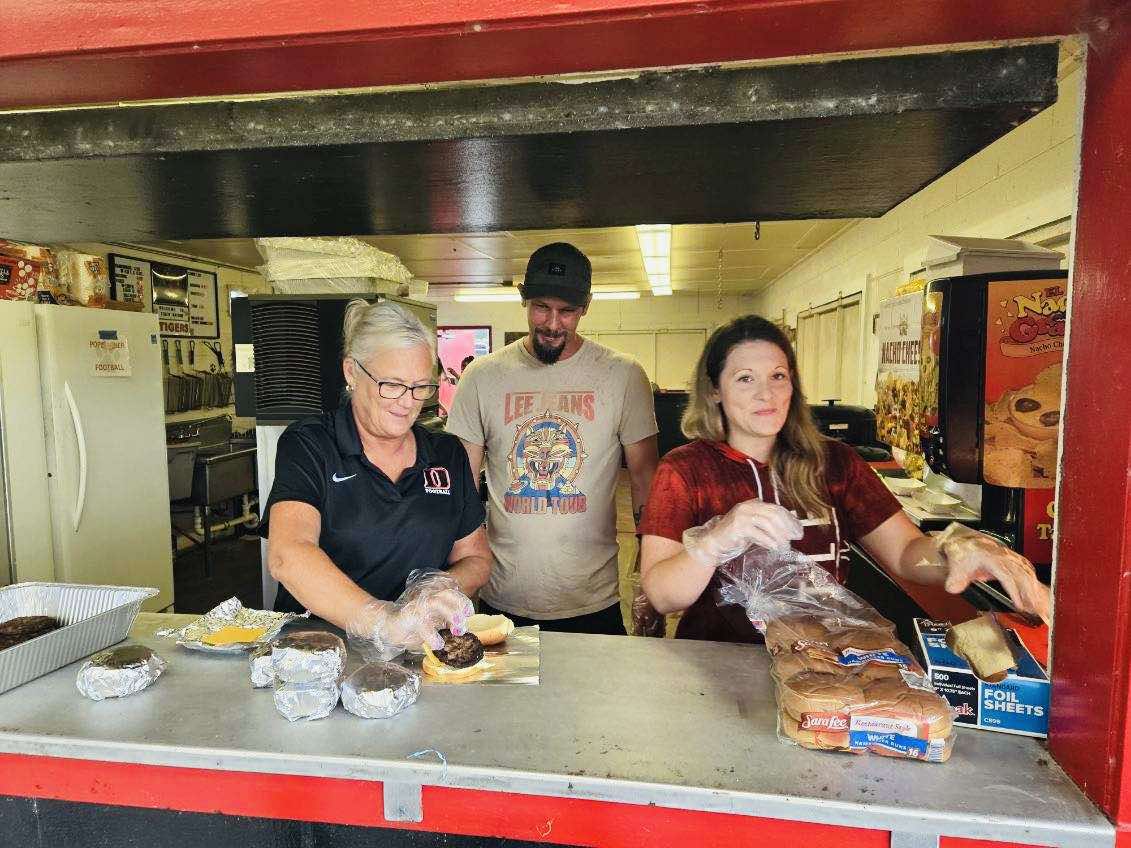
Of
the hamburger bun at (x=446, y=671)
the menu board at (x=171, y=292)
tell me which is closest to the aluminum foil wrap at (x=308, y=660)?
the hamburger bun at (x=446, y=671)

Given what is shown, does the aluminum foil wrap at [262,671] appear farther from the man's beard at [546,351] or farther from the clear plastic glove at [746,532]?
the man's beard at [546,351]

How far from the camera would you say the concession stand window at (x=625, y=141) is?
86cm

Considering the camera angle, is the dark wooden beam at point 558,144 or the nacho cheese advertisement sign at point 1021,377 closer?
the dark wooden beam at point 558,144

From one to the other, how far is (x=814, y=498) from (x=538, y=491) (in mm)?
917

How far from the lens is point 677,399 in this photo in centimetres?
815

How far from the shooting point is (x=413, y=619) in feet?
4.13

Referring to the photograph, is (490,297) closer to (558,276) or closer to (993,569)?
(558,276)

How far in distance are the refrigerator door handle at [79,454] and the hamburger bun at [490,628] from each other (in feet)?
11.0

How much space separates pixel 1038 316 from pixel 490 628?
1541 millimetres

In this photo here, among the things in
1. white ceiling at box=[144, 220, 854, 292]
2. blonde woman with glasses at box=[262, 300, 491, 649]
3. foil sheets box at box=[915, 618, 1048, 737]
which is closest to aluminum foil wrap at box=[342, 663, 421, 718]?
blonde woman with glasses at box=[262, 300, 491, 649]

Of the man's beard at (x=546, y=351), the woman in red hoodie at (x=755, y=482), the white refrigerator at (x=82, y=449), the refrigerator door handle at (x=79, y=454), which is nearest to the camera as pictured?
the woman in red hoodie at (x=755, y=482)

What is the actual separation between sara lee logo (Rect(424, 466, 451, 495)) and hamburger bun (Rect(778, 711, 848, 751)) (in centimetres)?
103

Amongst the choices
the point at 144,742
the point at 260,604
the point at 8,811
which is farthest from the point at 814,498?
the point at 260,604

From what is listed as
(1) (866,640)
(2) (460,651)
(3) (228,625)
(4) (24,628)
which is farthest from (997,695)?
(4) (24,628)
